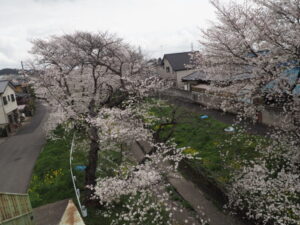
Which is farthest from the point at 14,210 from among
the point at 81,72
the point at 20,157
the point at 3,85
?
the point at 3,85

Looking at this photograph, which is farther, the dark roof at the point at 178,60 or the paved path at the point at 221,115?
the dark roof at the point at 178,60

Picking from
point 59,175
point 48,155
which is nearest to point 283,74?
point 59,175

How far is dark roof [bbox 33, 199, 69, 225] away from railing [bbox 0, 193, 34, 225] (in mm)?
2178

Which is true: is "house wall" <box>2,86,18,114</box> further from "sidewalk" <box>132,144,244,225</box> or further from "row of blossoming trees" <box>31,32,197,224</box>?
"sidewalk" <box>132,144,244,225</box>

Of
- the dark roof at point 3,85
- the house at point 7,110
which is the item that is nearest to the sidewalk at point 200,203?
the house at point 7,110

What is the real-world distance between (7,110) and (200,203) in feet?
87.5

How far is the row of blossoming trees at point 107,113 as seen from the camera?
7.80 meters

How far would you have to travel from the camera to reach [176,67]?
38.2m

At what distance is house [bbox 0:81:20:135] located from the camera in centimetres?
2495

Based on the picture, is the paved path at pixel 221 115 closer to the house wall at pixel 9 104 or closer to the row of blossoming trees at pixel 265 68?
the row of blossoming trees at pixel 265 68

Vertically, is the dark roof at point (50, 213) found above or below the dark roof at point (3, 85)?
below

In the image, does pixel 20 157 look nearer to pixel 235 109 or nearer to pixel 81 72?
pixel 81 72

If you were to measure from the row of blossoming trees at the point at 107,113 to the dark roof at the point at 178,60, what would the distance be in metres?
17.4

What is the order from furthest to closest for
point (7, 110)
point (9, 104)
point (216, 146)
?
point (9, 104) → point (7, 110) → point (216, 146)
